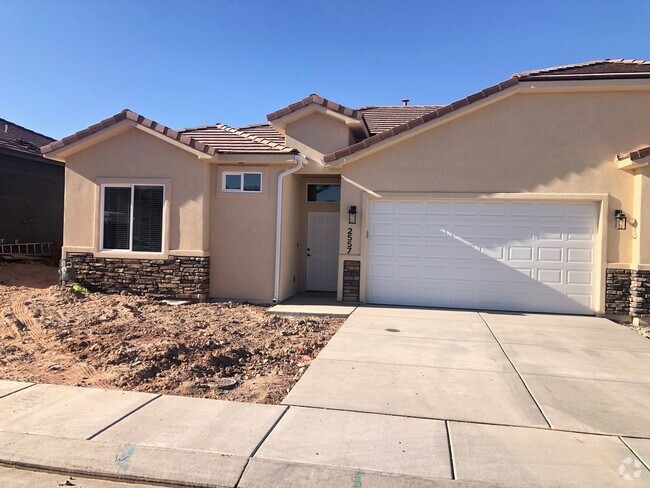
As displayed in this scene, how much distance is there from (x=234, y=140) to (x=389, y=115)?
5.64 meters

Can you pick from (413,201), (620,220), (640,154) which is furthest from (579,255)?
(413,201)

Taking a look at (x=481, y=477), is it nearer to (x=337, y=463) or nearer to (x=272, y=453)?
(x=337, y=463)

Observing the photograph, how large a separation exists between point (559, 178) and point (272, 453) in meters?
9.08

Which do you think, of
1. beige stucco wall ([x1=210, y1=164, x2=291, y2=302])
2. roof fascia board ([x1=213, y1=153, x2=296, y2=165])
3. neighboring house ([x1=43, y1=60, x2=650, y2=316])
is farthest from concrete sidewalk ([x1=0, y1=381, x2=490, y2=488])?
roof fascia board ([x1=213, y1=153, x2=296, y2=165])

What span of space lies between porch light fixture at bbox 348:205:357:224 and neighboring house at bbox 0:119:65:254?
1115cm

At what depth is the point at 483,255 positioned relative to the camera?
10797 mm

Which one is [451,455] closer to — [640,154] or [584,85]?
[640,154]

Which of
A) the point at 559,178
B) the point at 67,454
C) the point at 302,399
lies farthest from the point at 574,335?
the point at 67,454

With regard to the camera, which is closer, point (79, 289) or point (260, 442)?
point (260, 442)

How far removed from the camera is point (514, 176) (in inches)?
418

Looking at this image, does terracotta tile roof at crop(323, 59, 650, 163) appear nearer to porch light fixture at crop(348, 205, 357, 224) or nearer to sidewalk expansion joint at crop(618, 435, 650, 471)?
porch light fixture at crop(348, 205, 357, 224)

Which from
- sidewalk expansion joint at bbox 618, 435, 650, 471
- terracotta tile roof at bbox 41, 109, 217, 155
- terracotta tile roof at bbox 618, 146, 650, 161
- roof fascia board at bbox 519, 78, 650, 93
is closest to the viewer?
sidewalk expansion joint at bbox 618, 435, 650, 471

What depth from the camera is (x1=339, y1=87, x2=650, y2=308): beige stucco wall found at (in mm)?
10203

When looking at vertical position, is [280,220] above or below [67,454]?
above
